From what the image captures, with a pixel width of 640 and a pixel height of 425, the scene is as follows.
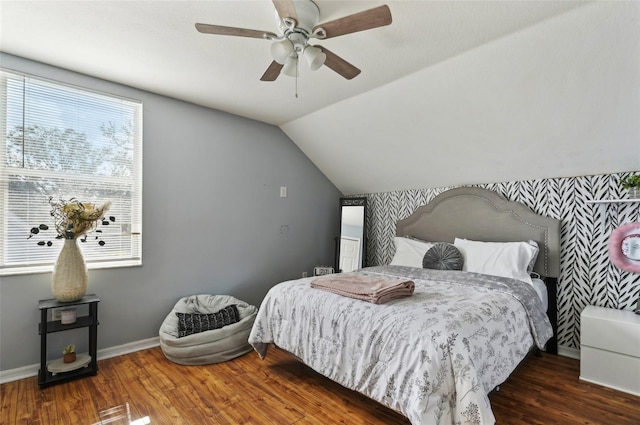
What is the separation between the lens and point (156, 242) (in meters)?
3.18

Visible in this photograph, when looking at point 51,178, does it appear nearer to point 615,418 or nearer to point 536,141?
point 536,141

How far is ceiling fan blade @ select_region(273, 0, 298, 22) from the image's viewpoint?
150cm

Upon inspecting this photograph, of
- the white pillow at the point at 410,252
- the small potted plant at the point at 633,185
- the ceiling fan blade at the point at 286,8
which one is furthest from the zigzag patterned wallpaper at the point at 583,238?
the ceiling fan blade at the point at 286,8

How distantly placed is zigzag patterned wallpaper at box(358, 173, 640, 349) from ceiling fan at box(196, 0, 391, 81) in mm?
2402

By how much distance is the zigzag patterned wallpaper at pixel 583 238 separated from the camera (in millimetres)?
2748

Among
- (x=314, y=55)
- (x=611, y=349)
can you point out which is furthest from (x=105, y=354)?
(x=611, y=349)

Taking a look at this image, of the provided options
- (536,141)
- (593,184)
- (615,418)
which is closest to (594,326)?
(615,418)

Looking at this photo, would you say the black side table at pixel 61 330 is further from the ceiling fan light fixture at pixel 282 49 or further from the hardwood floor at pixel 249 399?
the ceiling fan light fixture at pixel 282 49

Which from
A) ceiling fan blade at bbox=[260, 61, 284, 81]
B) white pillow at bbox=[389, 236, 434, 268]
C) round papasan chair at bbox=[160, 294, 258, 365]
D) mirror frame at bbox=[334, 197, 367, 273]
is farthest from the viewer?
mirror frame at bbox=[334, 197, 367, 273]

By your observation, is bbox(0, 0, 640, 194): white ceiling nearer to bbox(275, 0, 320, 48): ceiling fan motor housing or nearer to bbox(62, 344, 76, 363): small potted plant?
bbox(275, 0, 320, 48): ceiling fan motor housing

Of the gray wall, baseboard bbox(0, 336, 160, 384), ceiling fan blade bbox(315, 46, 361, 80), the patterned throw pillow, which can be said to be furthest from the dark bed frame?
baseboard bbox(0, 336, 160, 384)

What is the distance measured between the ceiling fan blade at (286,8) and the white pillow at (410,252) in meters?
2.80

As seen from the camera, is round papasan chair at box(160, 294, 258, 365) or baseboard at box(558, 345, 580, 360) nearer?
round papasan chair at box(160, 294, 258, 365)

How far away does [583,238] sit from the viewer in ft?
9.61
